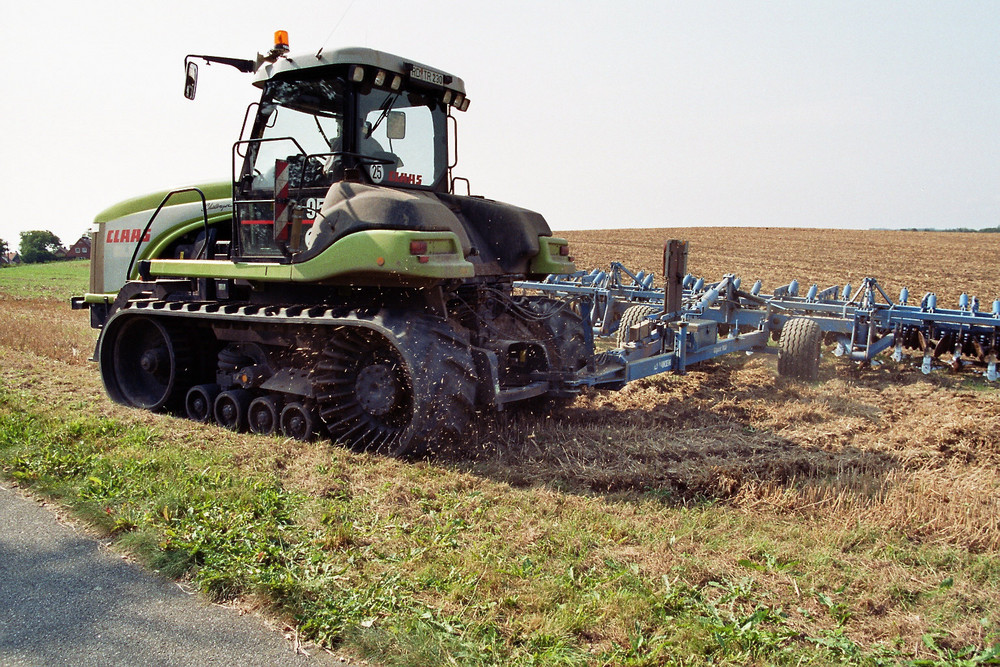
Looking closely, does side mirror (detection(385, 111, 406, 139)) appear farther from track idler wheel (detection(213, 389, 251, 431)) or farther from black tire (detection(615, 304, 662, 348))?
black tire (detection(615, 304, 662, 348))

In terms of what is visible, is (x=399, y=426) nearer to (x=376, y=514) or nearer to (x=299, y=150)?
(x=376, y=514)

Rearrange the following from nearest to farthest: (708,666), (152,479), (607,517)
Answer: (708,666)
(607,517)
(152,479)

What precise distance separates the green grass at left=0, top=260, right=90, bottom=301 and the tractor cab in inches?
641

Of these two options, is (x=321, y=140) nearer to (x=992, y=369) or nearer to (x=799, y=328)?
(x=799, y=328)

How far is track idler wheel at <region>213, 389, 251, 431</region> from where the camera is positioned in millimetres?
6207

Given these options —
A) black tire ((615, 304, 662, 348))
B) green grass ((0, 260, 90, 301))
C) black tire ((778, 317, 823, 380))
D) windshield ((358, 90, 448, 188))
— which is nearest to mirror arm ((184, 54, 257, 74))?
windshield ((358, 90, 448, 188))

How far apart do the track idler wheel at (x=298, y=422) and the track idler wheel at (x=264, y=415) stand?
3.2 inches

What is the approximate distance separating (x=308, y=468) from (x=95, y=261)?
497 cm

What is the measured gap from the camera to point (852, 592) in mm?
3266

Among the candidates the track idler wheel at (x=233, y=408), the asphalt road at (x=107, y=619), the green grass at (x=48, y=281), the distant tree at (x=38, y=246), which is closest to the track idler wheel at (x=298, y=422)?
the track idler wheel at (x=233, y=408)

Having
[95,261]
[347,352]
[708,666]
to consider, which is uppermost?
[95,261]

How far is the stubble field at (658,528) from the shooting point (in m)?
2.91

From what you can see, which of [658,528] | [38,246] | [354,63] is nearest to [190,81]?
[354,63]

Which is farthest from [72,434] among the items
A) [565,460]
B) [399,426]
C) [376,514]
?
[565,460]
